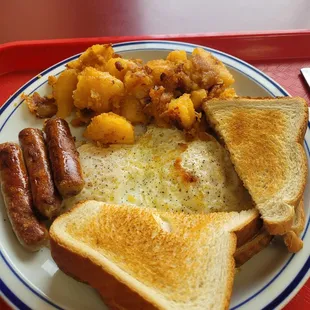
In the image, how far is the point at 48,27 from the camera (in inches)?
143

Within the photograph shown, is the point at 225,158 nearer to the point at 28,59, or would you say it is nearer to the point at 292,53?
the point at 292,53

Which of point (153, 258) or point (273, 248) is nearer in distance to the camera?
point (153, 258)

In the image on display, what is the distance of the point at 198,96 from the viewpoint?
8.26 ft

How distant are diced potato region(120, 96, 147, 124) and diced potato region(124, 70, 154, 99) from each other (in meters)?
0.04

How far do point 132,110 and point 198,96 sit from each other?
40 cm

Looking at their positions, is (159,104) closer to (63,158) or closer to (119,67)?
(119,67)

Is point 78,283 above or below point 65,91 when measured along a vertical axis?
below

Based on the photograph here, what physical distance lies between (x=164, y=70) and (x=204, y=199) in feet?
2.74

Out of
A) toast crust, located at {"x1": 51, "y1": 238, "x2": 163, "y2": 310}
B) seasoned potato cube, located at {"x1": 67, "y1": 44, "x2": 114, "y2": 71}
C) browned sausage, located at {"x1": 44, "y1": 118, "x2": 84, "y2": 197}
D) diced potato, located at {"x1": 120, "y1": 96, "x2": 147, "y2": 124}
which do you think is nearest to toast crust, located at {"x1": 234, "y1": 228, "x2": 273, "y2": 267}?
toast crust, located at {"x1": 51, "y1": 238, "x2": 163, "y2": 310}

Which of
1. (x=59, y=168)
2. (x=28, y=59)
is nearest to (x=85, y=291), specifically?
(x=59, y=168)

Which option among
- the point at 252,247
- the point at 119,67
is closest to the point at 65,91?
the point at 119,67

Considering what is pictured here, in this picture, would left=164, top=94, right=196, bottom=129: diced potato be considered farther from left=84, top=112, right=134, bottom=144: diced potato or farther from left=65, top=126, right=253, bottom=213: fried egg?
left=84, top=112, right=134, bottom=144: diced potato

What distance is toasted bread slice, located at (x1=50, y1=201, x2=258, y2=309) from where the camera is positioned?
1.76 metres

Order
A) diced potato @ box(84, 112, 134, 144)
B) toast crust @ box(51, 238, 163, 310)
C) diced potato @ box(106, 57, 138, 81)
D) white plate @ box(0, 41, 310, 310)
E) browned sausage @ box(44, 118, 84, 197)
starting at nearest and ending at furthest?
toast crust @ box(51, 238, 163, 310)
white plate @ box(0, 41, 310, 310)
browned sausage @ box(44, 118, 84, 197)
diced potato @ box(84, 112, 134, 144)
diced potato @ box(106, 57, 138, 81)
